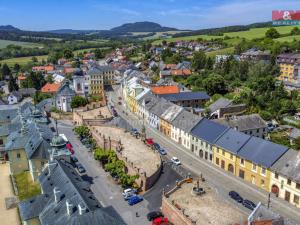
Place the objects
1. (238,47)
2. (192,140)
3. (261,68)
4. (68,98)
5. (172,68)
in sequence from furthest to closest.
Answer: (238,47) → (172,68) → (261,68) → (68,98) → (192,140)

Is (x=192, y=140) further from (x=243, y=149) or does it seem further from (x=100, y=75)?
(x=100, y=75)

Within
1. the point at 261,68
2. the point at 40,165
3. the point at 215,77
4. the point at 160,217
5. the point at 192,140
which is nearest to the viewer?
the point at 160,217

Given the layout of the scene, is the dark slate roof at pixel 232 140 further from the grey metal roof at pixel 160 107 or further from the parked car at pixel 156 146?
the grey metal roof at pixel 160 107

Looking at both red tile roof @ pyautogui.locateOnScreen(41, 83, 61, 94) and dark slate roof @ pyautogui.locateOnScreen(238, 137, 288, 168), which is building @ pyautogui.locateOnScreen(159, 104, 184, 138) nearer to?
dark slate roof @ pyautogui.locateOnScreen(238, 137, 288, 168)

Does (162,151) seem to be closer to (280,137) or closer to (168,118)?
(168,118)

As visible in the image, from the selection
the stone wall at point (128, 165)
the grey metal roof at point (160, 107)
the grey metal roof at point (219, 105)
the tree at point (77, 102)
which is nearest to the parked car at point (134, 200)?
the stone wall at point (128, 165)

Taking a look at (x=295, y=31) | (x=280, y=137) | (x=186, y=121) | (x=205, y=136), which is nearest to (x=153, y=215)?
(x=205, y=136)

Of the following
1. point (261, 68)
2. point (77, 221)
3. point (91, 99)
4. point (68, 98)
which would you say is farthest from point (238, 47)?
point (77, 221)
